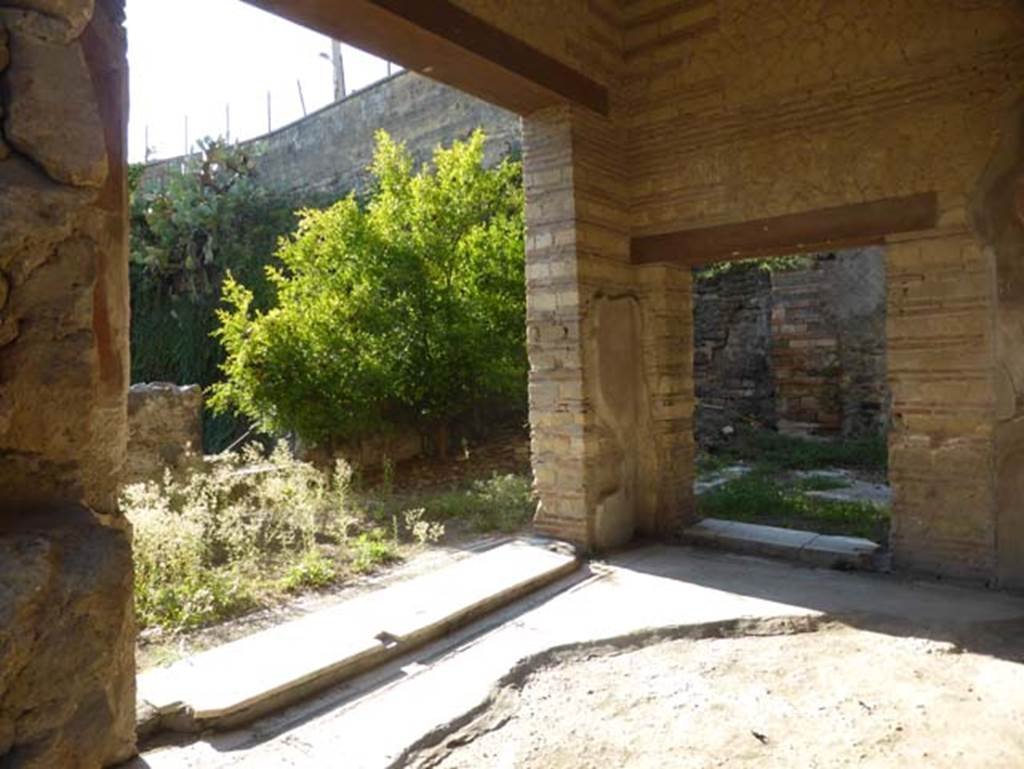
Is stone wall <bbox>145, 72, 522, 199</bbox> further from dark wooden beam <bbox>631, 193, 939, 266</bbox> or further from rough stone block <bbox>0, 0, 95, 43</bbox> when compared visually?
rough stone block <bbox>0, 0, 95, 43</bbox>

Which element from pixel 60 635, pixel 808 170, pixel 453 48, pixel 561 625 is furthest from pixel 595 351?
pixel 60 635

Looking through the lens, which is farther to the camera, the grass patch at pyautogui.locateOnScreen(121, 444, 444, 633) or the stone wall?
the stone wall

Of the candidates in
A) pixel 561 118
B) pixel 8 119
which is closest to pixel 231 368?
pixel 561 118

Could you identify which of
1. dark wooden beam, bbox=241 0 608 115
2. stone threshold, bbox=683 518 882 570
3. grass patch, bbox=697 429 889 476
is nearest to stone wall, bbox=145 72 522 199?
grass patch, bbox=697 429 889 476

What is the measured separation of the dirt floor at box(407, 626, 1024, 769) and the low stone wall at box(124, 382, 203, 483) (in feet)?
17.6

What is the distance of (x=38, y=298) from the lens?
135cm

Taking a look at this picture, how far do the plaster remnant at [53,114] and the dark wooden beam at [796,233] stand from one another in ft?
12.6

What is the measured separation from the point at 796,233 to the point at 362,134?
13.1 meters

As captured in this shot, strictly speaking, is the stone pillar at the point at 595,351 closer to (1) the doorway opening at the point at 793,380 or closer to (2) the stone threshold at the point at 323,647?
(2) the stone threshold at the point at 323,647

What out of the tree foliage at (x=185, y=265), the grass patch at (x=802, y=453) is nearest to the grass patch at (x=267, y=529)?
the grass patch at (x=802, y=453)

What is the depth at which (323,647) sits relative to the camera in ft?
9.56

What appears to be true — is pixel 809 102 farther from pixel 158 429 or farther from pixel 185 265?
pixel 185 265

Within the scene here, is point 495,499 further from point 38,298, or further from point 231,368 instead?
point 38,298

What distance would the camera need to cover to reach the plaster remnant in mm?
1319
